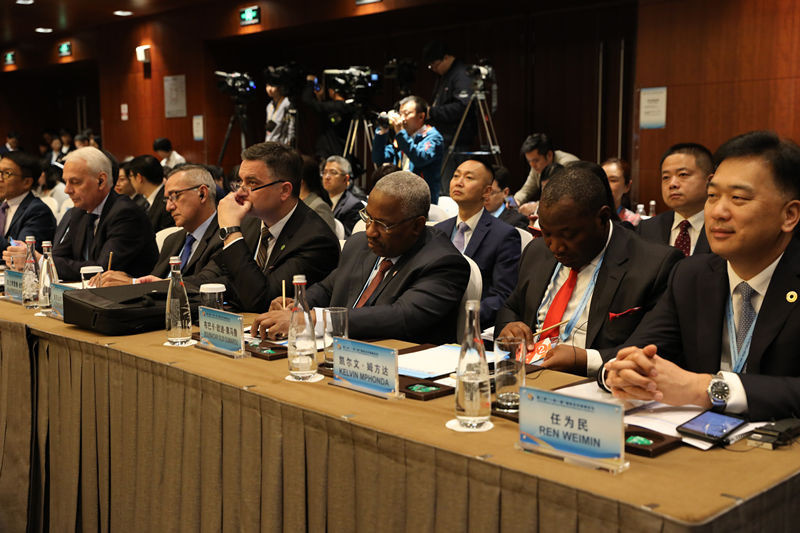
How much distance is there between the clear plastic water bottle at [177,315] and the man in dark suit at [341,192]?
372 centimetres

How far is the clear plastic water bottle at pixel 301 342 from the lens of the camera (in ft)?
6.17

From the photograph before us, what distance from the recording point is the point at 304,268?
302 cm

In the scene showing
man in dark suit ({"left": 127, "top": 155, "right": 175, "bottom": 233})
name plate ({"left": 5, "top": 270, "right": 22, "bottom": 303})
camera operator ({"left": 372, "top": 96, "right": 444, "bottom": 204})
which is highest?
camera operator ({"left": 372, "top": 96, "right": 444, "bottom": 204})

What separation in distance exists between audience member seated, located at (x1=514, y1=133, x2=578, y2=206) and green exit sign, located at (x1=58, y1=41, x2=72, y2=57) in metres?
8.45

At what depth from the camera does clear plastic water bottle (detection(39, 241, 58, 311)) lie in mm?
2818

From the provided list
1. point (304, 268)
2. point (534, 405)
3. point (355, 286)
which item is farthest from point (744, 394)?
point (304, 268)

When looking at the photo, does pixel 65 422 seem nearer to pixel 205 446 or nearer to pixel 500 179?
pixel 205 446

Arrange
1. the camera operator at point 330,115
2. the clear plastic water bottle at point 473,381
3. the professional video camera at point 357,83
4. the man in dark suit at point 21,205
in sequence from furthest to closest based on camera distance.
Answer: the camera operator at point 330,115, the professional video camera at point 357,83, the man in dark suit at point 21,205, the clear plastic water bottle at point 473,381

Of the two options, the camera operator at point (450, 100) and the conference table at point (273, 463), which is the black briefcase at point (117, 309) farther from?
the camera operator at point (450, 100)

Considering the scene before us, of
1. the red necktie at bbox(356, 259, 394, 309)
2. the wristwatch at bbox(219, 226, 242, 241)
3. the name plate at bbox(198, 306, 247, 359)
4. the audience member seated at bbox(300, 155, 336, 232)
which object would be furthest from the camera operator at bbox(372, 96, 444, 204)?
the name plate at bbox(198, 306, 247, 359)

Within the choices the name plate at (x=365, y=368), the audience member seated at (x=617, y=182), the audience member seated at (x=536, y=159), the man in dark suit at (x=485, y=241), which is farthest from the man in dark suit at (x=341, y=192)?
the name plate at (x=365, y=368)

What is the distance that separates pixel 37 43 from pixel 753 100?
11400 mm

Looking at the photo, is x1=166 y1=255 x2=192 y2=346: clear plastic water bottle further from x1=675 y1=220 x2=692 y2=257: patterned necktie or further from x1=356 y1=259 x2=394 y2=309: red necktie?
x1=675 y1=220 x2=692 y2=257: patterned necktie

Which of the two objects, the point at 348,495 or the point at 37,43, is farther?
the point at 37,43
